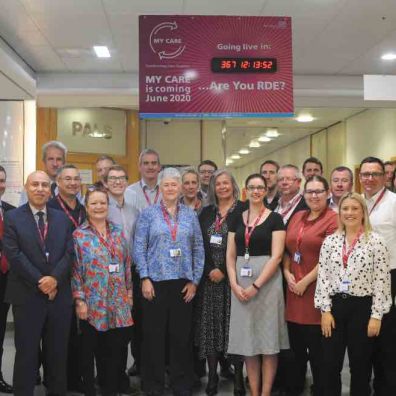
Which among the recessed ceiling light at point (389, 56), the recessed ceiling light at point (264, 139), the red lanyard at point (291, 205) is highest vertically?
the recessed ceiling light at point (264, 139)

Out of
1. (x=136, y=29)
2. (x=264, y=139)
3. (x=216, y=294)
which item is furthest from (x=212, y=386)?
(x=264, y=139)

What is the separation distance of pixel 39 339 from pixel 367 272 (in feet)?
6.89

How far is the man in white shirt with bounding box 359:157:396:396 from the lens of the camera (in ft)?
11.2

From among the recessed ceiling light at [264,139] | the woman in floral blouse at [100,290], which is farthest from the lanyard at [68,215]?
the recessed ceiling light at [264,139]

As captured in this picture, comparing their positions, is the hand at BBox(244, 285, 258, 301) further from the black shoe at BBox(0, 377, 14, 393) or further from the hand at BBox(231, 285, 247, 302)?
the black shoe at BBox(0, 377, 14, 393)

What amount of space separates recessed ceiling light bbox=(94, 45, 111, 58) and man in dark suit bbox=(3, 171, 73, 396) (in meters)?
2.95

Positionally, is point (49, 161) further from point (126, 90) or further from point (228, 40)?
point (126, 90)

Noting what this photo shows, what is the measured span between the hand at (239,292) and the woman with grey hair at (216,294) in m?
0.24

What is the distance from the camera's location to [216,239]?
3.93 meters

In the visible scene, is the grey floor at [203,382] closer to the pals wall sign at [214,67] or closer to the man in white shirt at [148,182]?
the man in white shirt at [148,182]

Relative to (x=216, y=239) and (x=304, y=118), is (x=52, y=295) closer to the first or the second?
(x=216, y=239)

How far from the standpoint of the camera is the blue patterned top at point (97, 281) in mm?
3605

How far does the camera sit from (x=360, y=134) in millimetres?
10516

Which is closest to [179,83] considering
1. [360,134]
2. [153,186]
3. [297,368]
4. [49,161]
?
[153,186]
